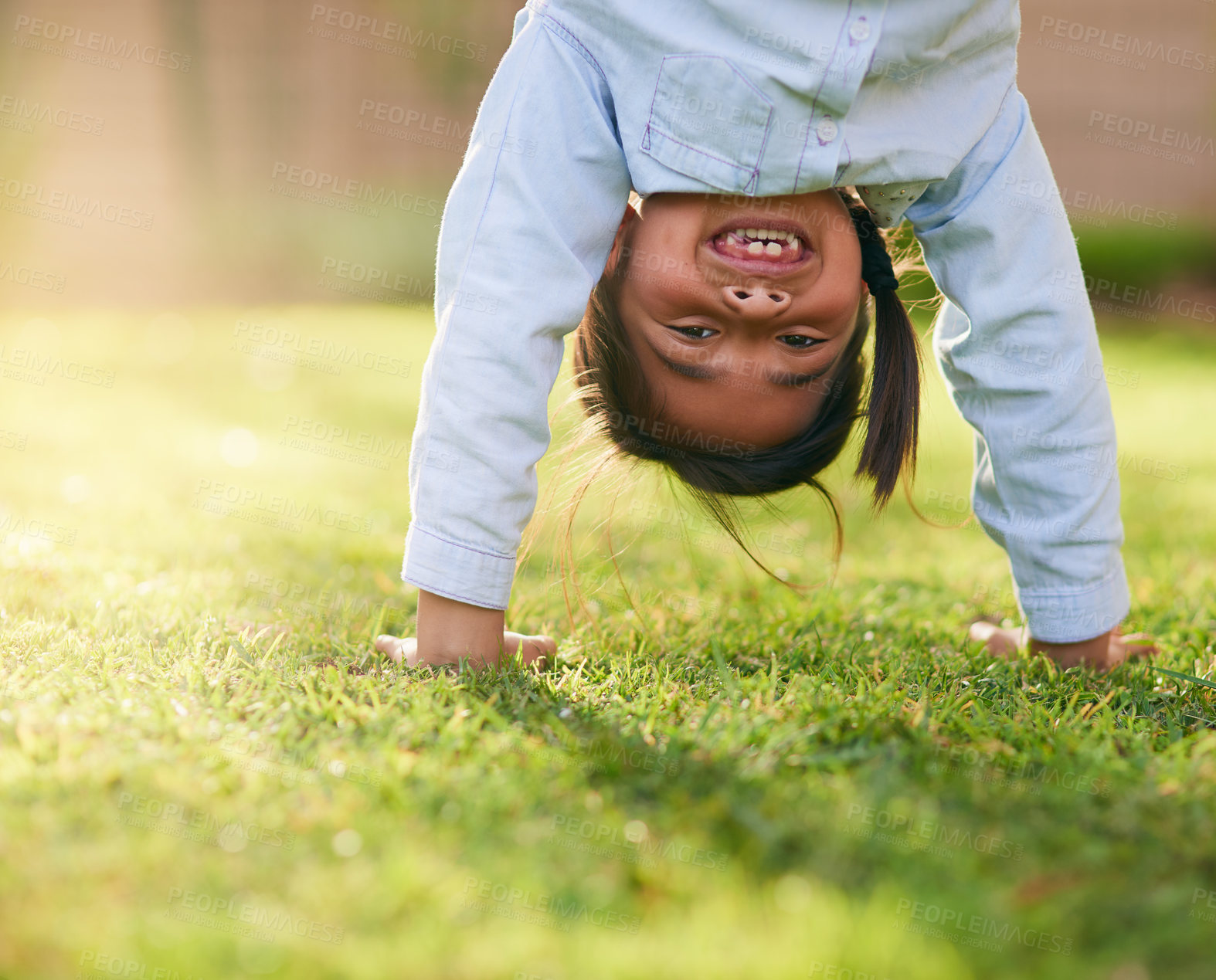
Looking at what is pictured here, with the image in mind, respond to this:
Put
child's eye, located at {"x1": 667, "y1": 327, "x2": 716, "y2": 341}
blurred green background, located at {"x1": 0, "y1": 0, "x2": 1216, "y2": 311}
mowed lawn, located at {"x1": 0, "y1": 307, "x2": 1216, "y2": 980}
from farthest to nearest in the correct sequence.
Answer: blurred green background, located at {"x1": 0, "y1": 0, "x2": 1216, "y2": 311}
child's eye, located at {"x1": 667, "y1": 327, "x2": 716, "y2": 341}
mowed lawn, located at {"x1": 0, "y1": 307, "x2": 1216, "y2": 980}

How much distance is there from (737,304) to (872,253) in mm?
388

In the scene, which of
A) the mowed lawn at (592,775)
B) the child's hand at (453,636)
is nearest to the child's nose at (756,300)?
the mowed lawn at (592,775)

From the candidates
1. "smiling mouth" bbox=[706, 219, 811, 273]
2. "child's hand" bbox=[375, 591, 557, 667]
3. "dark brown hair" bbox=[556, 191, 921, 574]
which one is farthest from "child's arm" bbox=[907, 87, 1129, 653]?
"child's hand" bbox=[375, 591, 557, 667]

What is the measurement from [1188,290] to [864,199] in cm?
944

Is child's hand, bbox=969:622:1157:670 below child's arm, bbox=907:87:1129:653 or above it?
below

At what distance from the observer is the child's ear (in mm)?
1920

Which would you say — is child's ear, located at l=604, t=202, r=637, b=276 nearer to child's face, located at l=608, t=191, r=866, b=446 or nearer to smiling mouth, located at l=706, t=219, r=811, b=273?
child's face, located at l=608, t=191, r=866, b=446

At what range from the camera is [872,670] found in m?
1.85

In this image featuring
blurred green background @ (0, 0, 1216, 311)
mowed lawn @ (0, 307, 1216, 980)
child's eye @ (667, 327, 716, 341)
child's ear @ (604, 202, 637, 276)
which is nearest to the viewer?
mowed lawn @ (0, 307, 1216, 980)

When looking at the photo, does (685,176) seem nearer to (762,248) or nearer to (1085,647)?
(762,248)

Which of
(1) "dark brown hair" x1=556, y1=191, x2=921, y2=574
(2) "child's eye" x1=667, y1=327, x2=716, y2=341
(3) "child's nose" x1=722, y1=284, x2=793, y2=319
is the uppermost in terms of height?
(3) "child's nose" x1=722, y1=284, x2=793, y2=319

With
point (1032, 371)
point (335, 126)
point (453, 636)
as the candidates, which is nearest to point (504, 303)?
point (453, 636)

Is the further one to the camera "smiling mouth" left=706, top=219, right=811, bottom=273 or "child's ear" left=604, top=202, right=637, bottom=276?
"child's ear" left=604, top=202, right=637, bottom=276

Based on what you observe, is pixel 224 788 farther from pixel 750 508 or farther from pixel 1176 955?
pixel 750 508
